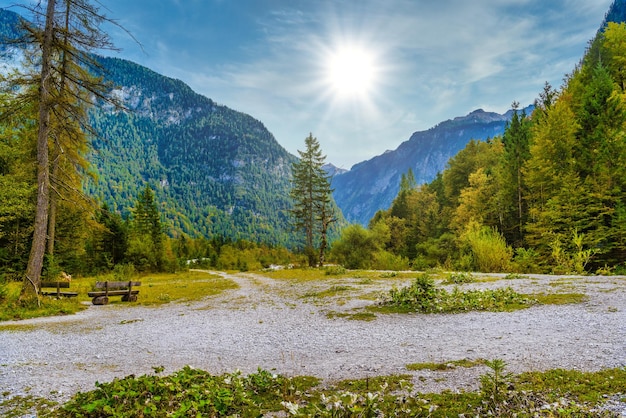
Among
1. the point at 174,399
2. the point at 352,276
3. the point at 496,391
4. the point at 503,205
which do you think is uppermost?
the point at 503,205

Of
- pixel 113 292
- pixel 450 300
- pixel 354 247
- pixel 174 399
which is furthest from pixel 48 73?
pixel 354 247

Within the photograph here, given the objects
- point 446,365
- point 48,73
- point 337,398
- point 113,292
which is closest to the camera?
point 337,398

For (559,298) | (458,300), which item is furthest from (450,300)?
(559,298)

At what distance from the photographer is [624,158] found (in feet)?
71.1

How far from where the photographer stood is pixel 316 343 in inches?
290

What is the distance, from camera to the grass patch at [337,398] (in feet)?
11.1

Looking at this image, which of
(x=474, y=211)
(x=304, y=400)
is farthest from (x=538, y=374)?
(x=474, y=211)

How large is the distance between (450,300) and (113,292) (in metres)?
15.4

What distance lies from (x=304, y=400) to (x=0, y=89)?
18.2 m

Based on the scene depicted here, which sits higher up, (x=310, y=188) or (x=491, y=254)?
(x=310, y=188)

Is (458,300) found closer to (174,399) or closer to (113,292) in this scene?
(174,399)

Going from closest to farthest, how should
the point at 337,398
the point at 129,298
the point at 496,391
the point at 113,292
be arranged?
1. the point at 337,398
2. the point at 496,391
3. the point at 113,292
4. the point at 129,298

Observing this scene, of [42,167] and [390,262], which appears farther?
[390,262]

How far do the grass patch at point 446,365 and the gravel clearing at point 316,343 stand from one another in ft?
0.43
